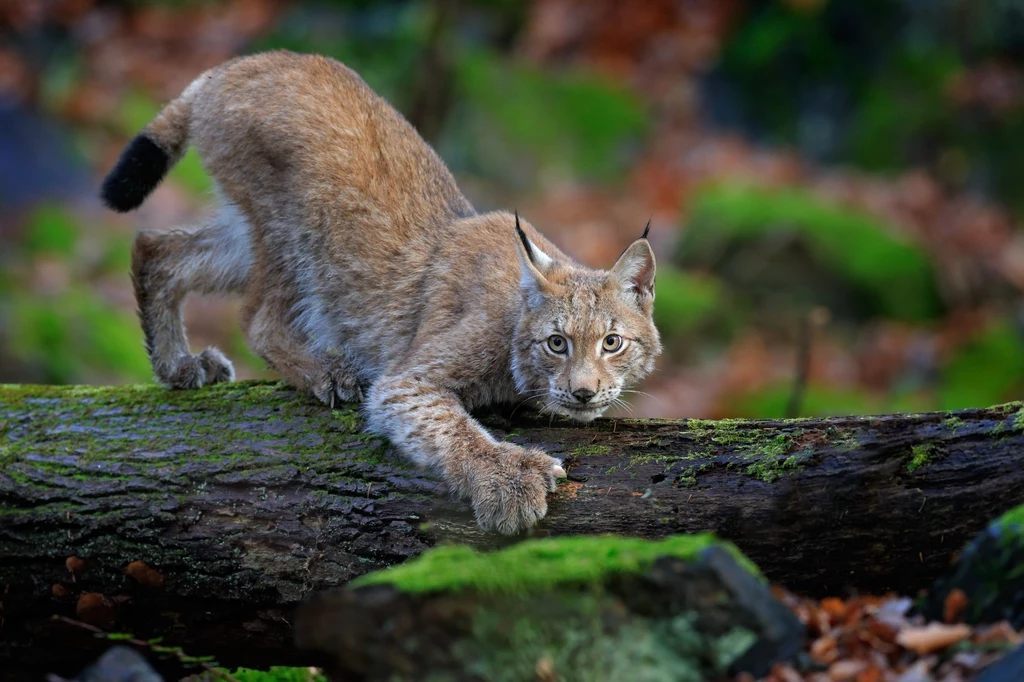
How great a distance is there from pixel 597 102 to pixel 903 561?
38.3ft

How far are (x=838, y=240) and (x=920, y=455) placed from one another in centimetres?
832

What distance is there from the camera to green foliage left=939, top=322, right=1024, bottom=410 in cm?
1029

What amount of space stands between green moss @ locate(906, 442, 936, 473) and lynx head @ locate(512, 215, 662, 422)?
1.33 metres

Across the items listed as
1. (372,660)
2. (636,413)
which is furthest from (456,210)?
(636,413)

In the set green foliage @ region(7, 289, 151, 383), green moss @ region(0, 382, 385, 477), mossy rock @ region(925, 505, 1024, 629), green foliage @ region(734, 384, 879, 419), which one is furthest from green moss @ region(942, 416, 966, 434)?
green foliage @ region(7, 289, 151, 383)

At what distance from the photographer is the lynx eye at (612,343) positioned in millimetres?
5141

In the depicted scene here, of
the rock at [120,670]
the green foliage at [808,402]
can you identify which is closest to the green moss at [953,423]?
the rock at [120,670]

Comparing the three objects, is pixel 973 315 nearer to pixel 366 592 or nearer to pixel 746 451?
pixel 746 451

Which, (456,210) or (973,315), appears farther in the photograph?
(973,315)

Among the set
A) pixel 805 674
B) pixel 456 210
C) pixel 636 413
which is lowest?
pixel 805 674

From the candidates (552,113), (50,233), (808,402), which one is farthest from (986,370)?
(50,233)

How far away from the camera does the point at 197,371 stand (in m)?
Answer: 5.76

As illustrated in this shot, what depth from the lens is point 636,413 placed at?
10555mm

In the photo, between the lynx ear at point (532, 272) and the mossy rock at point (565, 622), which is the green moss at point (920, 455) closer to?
the mossy rock at point (565, 622)
